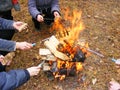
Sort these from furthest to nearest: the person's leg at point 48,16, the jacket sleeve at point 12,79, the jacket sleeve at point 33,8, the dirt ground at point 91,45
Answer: the person's leg at point 48,16
the jacket sleeve at point 33,8
the dirt ground at point 91,45
the jacket sleeve at point 12,79

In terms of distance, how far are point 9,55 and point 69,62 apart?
1321 mm

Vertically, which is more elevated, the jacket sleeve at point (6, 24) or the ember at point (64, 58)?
the jacket sleeve at point (6, 24)

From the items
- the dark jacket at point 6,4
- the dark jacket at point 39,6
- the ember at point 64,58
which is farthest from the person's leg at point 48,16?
the ember at point 64,58

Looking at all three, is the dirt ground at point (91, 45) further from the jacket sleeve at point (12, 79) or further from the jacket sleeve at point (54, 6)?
the jacket sleeve at point (12, 79)

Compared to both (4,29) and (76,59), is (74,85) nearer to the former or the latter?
(76,59)

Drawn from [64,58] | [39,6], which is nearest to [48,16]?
[39,6]

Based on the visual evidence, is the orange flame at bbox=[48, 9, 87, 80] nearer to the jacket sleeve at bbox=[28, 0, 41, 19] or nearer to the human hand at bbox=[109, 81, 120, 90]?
the jacket sleeve at bbox=[28, 0, 41, 19]

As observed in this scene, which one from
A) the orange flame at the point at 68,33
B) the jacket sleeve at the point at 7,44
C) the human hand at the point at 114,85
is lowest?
the human hand at the point at 114,85

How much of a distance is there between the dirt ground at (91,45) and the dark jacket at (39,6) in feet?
1.83

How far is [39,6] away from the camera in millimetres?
5492

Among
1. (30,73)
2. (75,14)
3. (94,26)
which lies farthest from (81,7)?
(30,73)

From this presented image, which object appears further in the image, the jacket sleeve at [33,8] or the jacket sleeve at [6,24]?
the jacket sleeve at [33,8]

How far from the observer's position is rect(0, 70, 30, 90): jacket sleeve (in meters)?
3.43

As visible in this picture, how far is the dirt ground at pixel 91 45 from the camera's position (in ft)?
14.8
